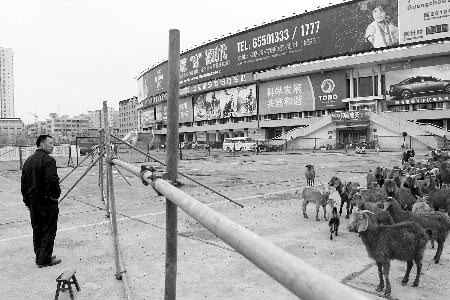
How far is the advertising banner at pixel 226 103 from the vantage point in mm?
67125

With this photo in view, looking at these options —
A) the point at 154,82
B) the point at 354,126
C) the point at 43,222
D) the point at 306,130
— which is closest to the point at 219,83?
the point at 306,130

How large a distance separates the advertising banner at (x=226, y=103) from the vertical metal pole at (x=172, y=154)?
63.7m

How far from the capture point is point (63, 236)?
727cm

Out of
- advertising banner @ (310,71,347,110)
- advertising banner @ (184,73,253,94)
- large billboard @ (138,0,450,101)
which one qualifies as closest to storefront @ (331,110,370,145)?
advertising banner @ (310,71,347,110)

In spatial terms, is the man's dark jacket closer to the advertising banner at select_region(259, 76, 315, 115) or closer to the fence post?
the fence post

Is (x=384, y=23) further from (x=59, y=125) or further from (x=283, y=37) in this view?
(x=59, y=125)

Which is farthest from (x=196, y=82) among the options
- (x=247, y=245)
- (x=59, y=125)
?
(x=59, y=125)

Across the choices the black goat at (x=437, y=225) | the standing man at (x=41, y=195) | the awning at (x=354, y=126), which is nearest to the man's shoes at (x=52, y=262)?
the standing man at (x=41, y=195)

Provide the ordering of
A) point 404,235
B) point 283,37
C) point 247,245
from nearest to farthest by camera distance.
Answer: point 247,245, point 404,235, point 283,37

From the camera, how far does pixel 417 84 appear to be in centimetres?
4797

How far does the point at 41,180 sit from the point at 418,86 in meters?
50.9

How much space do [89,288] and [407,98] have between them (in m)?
51.6

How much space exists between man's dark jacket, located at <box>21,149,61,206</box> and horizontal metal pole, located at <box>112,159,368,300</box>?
15.4 ft

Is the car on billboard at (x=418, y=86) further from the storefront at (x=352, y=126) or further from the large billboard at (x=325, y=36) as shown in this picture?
the large billboard at (x=325, y=36)
